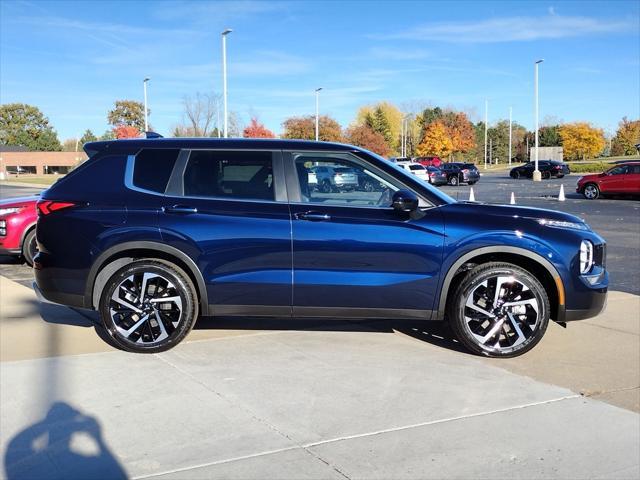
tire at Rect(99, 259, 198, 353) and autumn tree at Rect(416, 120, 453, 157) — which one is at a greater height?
autumn tree at Rect(416, 120, 453, 157)

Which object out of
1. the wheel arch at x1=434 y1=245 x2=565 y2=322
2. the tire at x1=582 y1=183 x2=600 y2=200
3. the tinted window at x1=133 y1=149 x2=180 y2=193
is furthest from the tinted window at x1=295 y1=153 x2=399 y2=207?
the tire at x1=582 y1=183 x2=600 y2=200

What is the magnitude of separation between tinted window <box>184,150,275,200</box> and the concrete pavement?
1356 millimetres

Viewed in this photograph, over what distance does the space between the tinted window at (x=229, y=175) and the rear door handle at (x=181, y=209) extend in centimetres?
16

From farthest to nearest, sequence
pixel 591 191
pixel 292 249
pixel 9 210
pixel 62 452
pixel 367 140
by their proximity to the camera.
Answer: pixel 367 140 → pixel 591 191 → pixel 9 210 → pixel 292 249 → pixel 62 452

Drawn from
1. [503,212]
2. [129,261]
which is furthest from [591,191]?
[129,261]

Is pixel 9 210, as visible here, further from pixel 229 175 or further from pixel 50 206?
pixel 229 175

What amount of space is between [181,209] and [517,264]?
287 cm

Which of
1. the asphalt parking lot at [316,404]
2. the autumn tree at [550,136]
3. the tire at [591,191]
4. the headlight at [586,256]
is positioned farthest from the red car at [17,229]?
the autumn tree at [550,136]

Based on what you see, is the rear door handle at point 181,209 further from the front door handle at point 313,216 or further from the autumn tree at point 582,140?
the autumn tree at point 582,140

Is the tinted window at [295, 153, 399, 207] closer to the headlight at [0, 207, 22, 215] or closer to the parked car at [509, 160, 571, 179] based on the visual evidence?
the headlight at [0, 207, 22, 215]

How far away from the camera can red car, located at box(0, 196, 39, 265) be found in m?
9.83

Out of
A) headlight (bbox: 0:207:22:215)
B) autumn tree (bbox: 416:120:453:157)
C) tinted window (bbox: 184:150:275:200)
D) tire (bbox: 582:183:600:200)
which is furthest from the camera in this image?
autumn tree (bbox: 416:120:453:157)

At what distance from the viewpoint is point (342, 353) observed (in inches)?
218

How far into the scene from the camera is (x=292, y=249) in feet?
17.4
